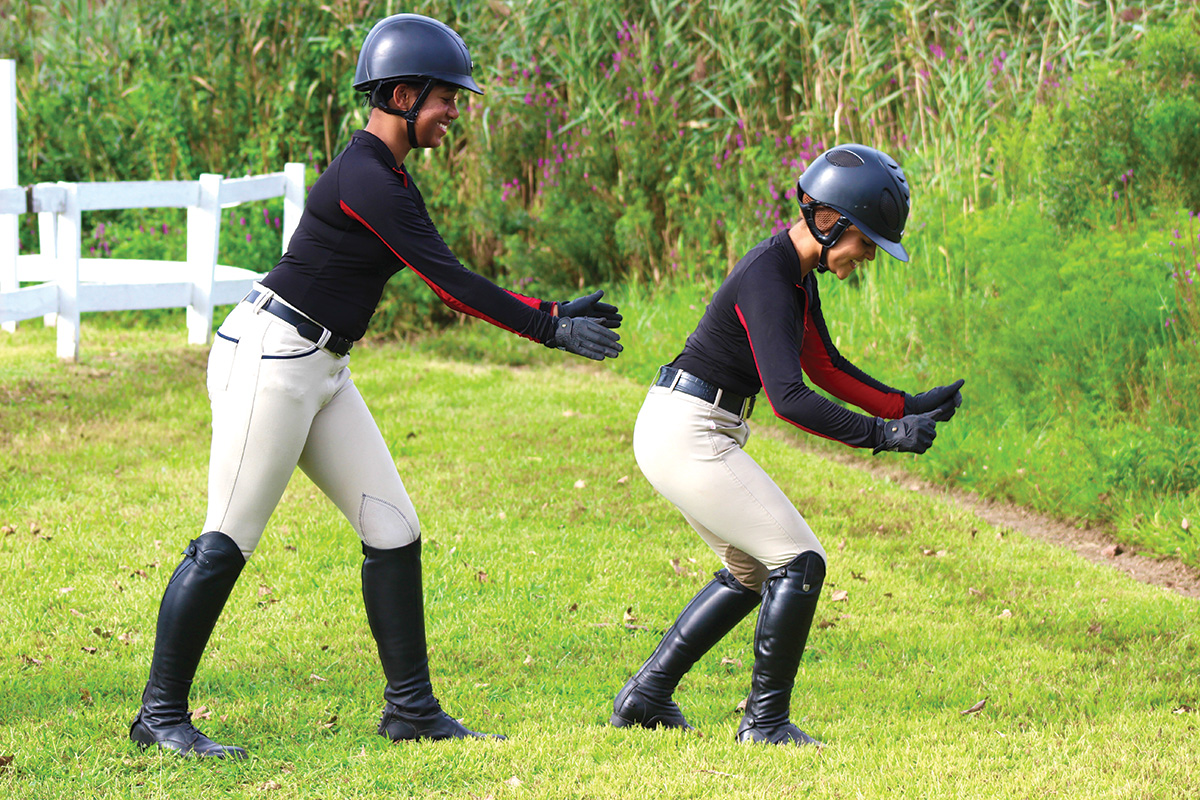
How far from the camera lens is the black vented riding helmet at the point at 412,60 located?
12.0 ft

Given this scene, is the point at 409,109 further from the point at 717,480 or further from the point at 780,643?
the point at 780,643

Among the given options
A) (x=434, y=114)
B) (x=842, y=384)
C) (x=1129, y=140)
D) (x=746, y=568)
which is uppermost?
(x=434, y=114)

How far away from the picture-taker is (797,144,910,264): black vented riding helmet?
389 cm

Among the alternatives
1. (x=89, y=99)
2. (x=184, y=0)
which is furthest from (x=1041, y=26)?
(x=89, y=99)

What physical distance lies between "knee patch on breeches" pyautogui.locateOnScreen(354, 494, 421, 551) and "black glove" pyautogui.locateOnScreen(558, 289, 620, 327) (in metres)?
0.80

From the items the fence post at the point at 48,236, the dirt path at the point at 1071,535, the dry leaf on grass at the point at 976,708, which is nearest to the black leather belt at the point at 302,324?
the dry leaf on grass at the point at 976,708

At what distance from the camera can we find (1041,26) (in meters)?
10.9

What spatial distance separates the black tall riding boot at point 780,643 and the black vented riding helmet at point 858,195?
0.99 m

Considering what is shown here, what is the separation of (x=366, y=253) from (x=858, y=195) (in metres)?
1.48

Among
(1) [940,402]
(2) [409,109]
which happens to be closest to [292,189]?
(2) [409,109]

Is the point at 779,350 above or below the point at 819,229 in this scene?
below

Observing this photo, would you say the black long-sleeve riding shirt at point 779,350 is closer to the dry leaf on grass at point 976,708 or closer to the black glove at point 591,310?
the black glove at point 591,310

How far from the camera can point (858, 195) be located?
388cm

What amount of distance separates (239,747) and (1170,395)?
5389 mm
